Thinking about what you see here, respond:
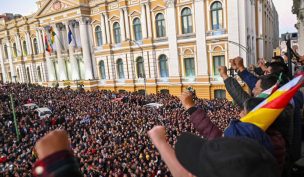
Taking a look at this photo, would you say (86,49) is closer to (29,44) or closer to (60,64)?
(60,64)

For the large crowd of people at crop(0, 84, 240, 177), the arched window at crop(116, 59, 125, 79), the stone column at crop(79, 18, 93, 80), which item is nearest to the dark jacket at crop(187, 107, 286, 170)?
the large crowd of people at crop(0, 84, 240, 177)

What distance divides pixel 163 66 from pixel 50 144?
2962cm

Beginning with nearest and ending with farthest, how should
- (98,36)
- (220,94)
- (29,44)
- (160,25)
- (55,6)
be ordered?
1. (220,94)
2. (160,25)
3. (98,36)
4. (55,6)
5. (29,44)

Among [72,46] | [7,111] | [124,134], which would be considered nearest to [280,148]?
[124,134]

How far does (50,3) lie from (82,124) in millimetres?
25973

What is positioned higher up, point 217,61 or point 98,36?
point 98,36

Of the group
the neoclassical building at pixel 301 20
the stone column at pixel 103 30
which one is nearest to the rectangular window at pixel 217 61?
the neoclassical building at pixel 301 20

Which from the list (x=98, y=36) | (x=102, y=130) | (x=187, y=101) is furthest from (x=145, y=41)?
(x=187, y=101)

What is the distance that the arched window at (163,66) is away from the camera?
3059 cm

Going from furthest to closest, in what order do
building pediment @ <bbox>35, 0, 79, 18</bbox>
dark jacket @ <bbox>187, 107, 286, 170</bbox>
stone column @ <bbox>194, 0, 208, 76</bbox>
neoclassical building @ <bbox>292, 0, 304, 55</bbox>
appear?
building pediment @ <bbox>35, 0, 79, 18</bbox> < stone column @ <bbox>194, 0, 208, 76</bbox> < neoclassical building @ <bbox>292, 0, 304, 55</bbox> < dark jacket @ <bbox>187, 107, 286, 170</bbox>

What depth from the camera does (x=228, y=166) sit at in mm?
1220

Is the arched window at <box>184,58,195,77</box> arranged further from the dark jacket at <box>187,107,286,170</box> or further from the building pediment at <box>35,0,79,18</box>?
the dark jacket at <box>187,107,286,170</box>

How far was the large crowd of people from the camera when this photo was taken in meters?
10.8

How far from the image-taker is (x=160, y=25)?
3000 cm
